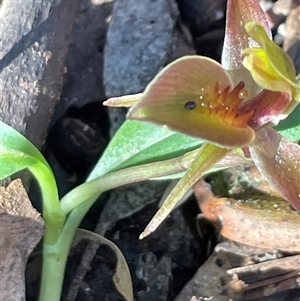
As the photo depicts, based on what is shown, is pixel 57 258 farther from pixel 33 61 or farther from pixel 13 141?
pixel 33 61

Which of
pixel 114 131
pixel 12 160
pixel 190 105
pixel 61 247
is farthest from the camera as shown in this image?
pixel 114 131

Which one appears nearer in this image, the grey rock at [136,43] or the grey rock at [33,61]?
the grey rock at [33,61]

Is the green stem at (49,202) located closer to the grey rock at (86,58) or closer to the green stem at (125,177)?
the green stem at (125,177)

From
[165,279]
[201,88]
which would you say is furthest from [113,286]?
[201,88]

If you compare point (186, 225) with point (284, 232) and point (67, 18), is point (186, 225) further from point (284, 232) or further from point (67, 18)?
point (67, 18)

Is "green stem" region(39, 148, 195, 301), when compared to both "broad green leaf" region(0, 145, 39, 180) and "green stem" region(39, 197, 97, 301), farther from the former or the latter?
"broad green leaf" region(0, 145, 39, 180)

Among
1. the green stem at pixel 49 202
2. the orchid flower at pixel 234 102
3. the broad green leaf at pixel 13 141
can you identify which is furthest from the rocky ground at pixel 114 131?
the orchid flower at pixel 234 102

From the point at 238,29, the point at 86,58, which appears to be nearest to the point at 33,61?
the point at 86,58
